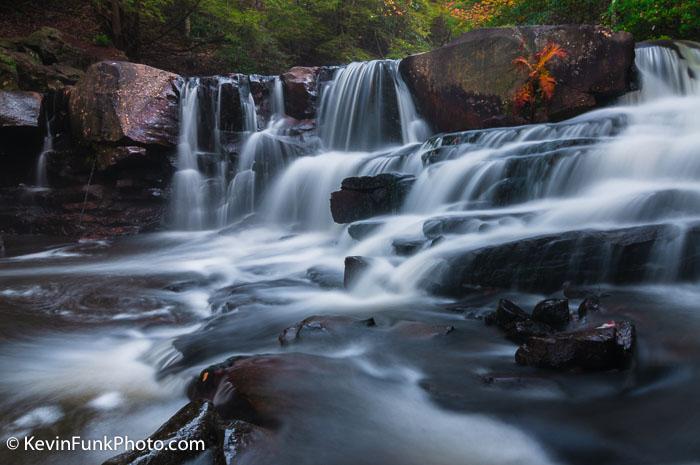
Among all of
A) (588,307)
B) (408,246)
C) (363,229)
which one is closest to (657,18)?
(363,229)

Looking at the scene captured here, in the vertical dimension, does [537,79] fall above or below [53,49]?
below

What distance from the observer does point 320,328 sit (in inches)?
155

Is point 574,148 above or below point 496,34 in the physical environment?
below

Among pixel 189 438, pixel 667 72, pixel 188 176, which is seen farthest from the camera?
pixel 188 176

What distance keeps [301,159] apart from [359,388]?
28.9 ft

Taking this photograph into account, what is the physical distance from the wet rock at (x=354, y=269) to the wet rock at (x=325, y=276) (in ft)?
0.88

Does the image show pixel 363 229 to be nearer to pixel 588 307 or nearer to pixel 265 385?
pixel 588 307

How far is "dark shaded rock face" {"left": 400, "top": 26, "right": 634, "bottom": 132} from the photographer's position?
9.48 m

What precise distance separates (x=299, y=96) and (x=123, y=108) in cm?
415

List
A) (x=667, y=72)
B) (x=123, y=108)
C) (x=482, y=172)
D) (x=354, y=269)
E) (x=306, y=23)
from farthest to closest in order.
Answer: (x=306, y=23) < (x=123, y=108) < (x=667, y=72) < (x=482, y=172) < (x=354, y=269)

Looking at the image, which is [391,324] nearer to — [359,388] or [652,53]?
[359,388]

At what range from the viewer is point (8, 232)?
1068cm

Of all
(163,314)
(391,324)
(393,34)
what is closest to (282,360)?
(391,324)

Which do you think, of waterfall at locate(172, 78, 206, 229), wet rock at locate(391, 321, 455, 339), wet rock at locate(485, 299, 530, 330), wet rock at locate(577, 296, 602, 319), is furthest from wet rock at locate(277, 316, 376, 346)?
waterfall at locate(172, 78, 206, 229)
